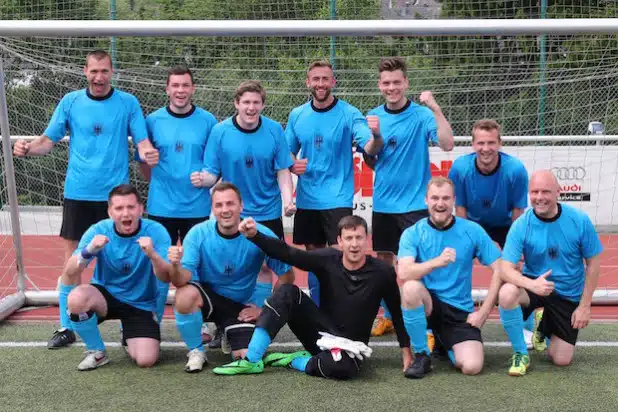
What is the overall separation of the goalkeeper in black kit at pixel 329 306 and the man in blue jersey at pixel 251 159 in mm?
591

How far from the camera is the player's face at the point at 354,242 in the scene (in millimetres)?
4375

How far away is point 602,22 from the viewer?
16.1ft

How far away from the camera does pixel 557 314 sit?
465 cm

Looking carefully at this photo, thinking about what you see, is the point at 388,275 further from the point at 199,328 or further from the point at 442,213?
the point at 199,328

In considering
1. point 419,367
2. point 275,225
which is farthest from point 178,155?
point 419,367

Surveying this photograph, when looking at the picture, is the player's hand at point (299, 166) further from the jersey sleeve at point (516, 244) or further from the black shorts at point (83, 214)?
the jersey sleeve at point (516, 244)

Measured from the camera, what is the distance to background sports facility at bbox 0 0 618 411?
13.3ft

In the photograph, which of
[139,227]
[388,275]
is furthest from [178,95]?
[388,275]

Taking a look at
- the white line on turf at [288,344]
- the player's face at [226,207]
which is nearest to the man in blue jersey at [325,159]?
the white line on turf at [288,344]

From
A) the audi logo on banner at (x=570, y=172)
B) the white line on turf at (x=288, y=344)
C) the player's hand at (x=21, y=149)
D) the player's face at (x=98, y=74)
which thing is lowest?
the white line on turf at (x=288, y=344)

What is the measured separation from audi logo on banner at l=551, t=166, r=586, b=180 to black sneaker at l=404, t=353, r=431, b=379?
19.7 ft

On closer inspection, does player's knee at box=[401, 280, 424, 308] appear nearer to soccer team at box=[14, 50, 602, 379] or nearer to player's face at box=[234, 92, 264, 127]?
soccer team at box=[14, 50, 602, 379]

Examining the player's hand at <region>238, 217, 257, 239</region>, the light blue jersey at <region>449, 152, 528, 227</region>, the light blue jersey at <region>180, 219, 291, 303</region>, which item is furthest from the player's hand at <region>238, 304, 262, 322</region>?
the light blue jersey at <region>449, 152, 528, 227</region>

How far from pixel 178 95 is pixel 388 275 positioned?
178cm
